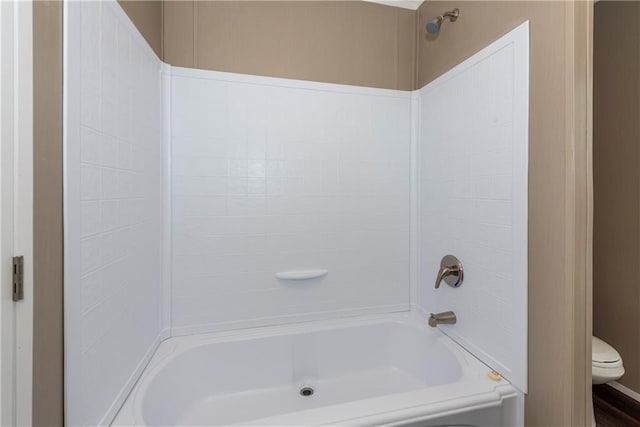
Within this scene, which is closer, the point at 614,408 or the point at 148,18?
the point at 148,18

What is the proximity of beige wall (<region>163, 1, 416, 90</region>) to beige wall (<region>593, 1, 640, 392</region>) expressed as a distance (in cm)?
130

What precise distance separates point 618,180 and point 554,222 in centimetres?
144

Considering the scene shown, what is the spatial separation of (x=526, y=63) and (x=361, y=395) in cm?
170

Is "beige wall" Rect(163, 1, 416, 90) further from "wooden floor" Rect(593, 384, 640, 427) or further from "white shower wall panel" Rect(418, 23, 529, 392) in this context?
"wooden floor" Rect(593, 384, 640, 427)

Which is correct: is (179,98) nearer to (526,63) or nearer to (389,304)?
(526,63)

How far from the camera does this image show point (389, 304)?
1.83m

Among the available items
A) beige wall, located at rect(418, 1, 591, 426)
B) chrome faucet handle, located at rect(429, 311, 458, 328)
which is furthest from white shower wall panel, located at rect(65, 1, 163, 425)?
beige wall, located at rect(418, 1, 591, 426)

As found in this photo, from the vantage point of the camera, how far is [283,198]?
1.63 meters

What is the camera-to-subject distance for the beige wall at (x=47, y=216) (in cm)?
68

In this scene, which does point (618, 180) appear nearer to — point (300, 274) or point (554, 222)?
point (554, 222)

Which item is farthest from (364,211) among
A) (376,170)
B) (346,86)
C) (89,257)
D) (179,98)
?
(89,257)

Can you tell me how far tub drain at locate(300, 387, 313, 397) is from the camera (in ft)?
5.17

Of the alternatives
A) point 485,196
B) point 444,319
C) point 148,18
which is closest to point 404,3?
point 485,196

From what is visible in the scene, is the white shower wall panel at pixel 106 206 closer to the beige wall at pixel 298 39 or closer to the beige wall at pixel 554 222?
the beige wall at pixel 298 39
